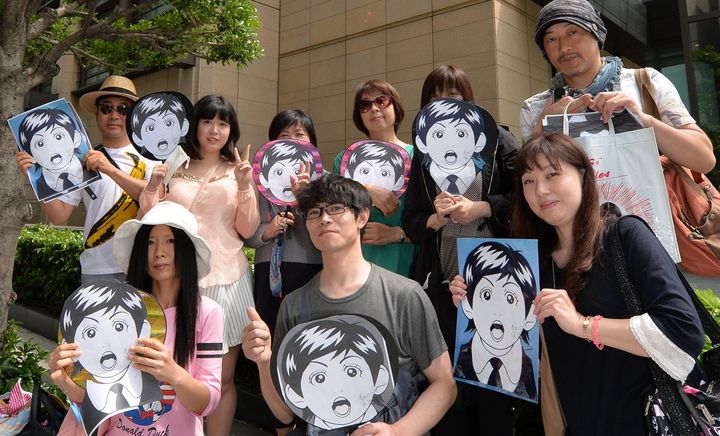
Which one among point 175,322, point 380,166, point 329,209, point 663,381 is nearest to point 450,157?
point 380,166

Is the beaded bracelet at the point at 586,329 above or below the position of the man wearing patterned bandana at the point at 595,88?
below

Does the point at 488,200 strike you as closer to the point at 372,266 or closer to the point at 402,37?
the point at 372,266

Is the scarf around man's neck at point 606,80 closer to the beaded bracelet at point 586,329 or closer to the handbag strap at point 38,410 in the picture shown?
the beaded bracelet at point 586,329

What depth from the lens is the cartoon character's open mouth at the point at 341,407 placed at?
1678 millimetres

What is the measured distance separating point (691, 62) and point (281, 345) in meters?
8.82

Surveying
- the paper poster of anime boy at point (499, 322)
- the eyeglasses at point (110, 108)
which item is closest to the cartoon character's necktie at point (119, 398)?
the paper poster of anime boy at point (499, 322)

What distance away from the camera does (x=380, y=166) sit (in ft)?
8.75

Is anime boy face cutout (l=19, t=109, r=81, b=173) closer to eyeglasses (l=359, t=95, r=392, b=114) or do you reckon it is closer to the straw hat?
the straw hat

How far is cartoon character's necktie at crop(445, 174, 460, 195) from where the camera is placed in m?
2.29

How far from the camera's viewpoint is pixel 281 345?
173 centimetres

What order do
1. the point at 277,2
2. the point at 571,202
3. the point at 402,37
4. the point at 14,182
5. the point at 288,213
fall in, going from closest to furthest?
the point at 571,202
the point at 288,213
the point at 14,182
the point at 402,37
the point at 277,2

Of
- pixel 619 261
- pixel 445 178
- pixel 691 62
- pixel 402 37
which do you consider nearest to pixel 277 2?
pixel 402 37

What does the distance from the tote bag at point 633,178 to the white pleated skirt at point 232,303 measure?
2.05 m

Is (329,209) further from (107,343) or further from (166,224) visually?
(107,343)
